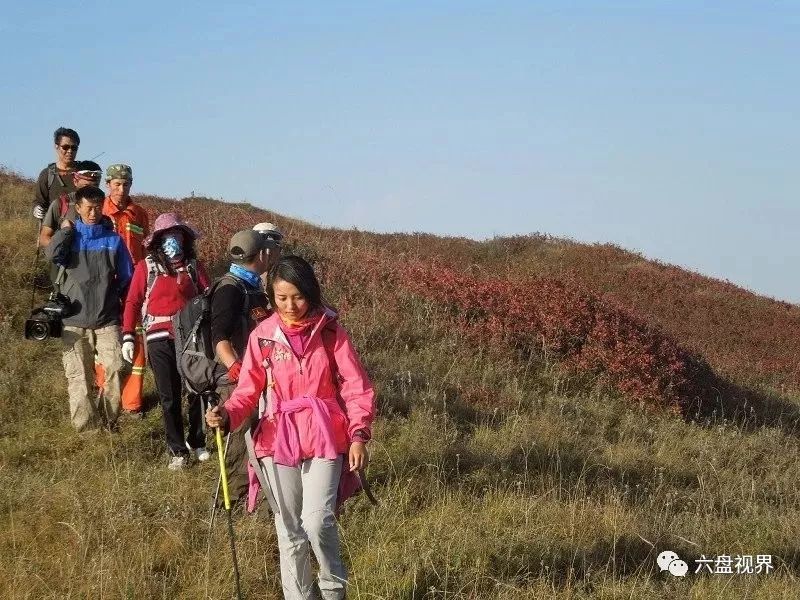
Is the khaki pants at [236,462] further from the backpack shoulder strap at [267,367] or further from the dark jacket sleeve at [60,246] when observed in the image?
the dark jacket sleeve at [60,246]

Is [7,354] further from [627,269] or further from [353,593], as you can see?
[627,269]

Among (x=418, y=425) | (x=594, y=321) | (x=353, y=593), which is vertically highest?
(x=594, y=321)

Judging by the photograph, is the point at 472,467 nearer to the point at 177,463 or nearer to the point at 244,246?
the point at 177,463

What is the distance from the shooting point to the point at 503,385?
905cm

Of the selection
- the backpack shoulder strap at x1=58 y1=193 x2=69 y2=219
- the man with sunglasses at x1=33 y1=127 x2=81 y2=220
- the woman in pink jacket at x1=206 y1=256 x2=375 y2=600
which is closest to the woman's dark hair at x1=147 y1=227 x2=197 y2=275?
the backpack shoulder strap at x1=58 y1=193 x2=69 y2=219

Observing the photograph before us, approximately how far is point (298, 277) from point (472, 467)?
3184 millimetres

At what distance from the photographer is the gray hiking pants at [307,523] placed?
3.81m

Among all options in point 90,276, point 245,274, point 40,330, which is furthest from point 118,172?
point 245,274

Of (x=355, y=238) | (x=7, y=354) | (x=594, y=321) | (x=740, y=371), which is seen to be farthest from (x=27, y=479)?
(x=355, y=238)

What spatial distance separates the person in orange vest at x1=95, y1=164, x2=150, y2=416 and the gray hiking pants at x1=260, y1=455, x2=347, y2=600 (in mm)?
3388

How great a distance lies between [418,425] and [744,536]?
2.65 metres

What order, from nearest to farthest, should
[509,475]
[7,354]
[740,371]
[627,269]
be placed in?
[509,475] < [7,354] < [740,371] < [627,269]

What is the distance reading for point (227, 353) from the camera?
4.93 m

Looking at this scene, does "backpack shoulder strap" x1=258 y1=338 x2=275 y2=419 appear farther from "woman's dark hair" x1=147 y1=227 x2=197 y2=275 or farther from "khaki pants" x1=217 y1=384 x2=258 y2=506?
"woman's dark hair" x1=147 y1=227 x2=197 y2=275
